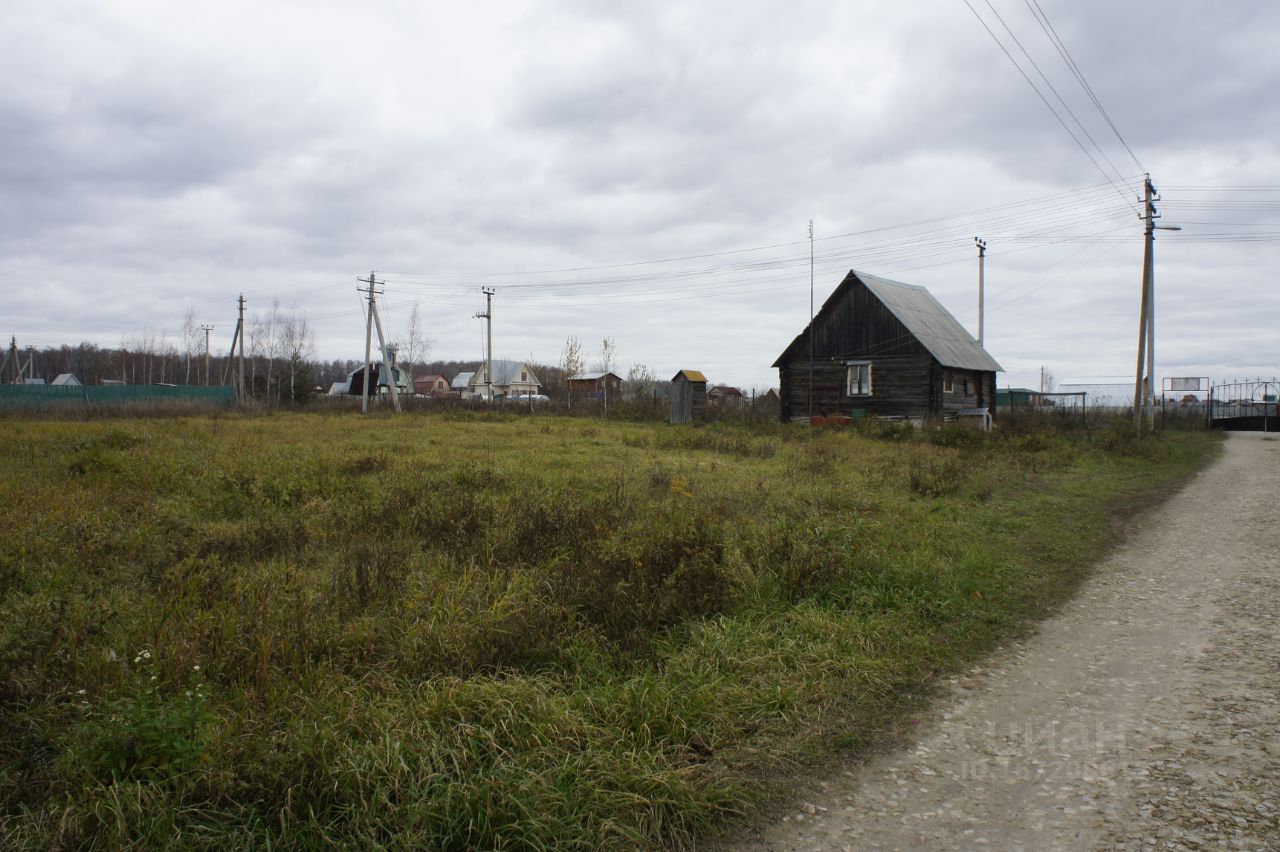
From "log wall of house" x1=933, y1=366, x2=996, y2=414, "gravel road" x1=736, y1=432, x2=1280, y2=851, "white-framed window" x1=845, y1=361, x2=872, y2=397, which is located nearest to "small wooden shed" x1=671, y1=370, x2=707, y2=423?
"white-framed window" x1=845, y1=361, x2=872, y2=397

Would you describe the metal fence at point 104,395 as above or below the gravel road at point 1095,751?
above

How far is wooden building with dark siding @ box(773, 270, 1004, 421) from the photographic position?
30031 millimetres

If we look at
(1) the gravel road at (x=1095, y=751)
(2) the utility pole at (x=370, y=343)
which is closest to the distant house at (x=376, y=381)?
(2) the utility pole at (x=370, y=343)

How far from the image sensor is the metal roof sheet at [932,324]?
30531mm

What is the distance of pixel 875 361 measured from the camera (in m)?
31.0

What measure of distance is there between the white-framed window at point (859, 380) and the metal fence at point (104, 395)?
3137 centimetres

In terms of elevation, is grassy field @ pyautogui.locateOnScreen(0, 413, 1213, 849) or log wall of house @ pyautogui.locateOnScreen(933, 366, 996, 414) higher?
log wall of house @ pyautogui.locateOnScreen(933, 366, 996, 414)

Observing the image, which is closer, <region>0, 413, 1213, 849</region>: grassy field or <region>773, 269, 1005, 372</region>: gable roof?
<region>0, 413, 1213, 849</region>: grassy field

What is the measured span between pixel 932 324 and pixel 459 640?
106 ft

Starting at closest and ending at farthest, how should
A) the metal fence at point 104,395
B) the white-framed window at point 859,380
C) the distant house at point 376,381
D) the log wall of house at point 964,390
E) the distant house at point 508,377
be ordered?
the log wall of house at point 964,390 < the white-framed window at point 859,380 < the metal fence at point 104,395 < the distant house at point 376,381 < the distant house at point 508,377

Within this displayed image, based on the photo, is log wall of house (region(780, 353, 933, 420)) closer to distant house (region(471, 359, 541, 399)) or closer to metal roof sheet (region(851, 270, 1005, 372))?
metal roof sheet (region(851, 270, 1005, 372))

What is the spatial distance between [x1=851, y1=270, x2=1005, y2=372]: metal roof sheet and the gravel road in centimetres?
2513

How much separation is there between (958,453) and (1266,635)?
13.7m

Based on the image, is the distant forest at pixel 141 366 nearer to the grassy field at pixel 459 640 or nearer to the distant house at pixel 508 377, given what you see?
the distant house at pixel 508 377
